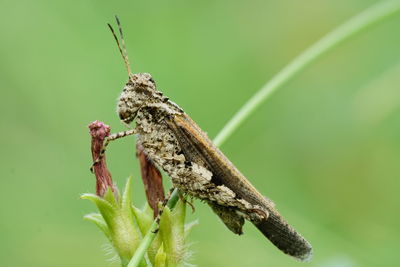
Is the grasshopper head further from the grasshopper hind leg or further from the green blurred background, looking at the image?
the green blurred background

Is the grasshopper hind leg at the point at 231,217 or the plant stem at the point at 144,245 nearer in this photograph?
the plant stem at the point at 144,245

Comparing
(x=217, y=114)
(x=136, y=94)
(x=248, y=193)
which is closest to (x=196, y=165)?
(x=248, y=193)

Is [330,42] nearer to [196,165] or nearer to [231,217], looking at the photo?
[196,165]

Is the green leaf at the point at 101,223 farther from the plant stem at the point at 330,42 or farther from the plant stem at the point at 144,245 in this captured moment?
the plant stem at the point at 330,42

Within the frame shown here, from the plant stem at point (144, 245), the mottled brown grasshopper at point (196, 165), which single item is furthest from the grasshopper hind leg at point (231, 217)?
the plant stem at point (144, 245)

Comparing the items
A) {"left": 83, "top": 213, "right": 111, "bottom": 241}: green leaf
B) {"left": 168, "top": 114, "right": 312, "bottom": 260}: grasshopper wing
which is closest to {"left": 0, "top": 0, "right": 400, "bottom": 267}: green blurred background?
{"left": 168, "top": 114, "right": 312, "bottom": 260}: grasshopper wing

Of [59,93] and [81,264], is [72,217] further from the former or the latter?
[59,93]
